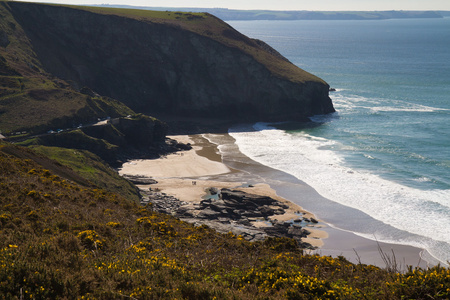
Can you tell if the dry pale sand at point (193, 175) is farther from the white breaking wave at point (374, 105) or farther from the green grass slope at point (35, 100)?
the white breaking wave at point (374, 105)

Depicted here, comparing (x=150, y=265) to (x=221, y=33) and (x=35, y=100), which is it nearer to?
(x=35, y=100)

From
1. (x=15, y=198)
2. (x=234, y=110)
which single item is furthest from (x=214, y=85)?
(x=15, y=198)

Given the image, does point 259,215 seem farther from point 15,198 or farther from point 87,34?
point 87,34

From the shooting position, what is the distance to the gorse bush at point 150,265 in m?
14.1

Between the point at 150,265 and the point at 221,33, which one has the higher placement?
the point at 221,33

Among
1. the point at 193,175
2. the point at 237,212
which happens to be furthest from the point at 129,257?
the point at 193,175

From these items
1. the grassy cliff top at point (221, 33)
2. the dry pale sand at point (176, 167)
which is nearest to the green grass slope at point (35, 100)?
the dry pale sand at point (176, 167)

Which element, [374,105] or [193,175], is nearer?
[193,175]

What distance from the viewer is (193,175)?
206ft

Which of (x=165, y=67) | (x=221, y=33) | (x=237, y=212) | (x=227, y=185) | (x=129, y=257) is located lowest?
(x=227, y=185)

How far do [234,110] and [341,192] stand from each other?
54595mm

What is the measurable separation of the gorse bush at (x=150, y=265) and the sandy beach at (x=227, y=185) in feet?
55.2

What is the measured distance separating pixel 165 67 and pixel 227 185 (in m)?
58.2

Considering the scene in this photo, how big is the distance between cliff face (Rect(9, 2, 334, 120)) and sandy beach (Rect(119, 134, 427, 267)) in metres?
24.4
